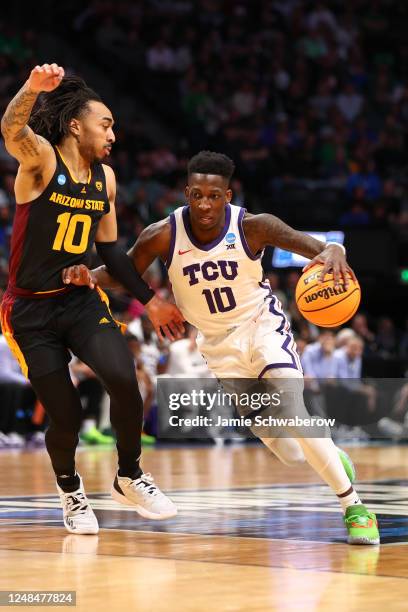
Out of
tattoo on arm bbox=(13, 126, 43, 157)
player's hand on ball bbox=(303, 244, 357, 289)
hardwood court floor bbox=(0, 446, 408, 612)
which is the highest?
tattoo on arm bbox=(13, 126, 43, 157)

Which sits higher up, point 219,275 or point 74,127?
point 74,127

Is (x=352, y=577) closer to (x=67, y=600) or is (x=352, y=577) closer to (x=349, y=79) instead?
(x=67, y=600)

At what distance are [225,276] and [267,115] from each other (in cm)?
1413

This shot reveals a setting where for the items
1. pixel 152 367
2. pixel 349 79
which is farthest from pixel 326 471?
pixel 349 79

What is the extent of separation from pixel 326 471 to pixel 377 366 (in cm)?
1105

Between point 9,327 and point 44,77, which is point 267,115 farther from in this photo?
point 44,77

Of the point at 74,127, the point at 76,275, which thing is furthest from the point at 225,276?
the point at 74,127

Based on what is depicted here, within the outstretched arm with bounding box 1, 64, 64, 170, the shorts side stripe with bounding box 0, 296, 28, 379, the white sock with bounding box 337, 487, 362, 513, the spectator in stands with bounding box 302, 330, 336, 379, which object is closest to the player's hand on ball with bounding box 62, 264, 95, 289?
the shorts side stripe with bounding box 0, 296, 28, 379

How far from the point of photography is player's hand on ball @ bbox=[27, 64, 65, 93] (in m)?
5.01

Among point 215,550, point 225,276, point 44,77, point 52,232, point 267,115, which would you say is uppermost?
point 267,115

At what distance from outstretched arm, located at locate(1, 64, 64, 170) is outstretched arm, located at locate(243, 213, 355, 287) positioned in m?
1.08

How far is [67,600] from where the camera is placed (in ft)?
12.3

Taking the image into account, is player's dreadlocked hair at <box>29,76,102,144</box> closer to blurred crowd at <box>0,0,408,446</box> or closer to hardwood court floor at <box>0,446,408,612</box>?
hardwood court floor at <box>0,446,408,612</box>

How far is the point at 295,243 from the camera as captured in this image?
5.68m
